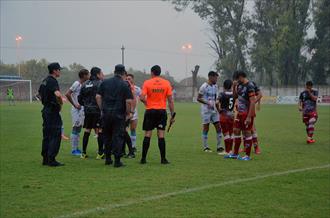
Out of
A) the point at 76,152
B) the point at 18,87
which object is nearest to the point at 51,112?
the point at 76,152

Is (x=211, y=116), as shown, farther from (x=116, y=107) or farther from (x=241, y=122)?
(x=116, y=107)

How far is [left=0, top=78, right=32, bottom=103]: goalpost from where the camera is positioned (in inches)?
2196

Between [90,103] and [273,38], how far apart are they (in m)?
57.3

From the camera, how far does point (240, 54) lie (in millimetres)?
68875

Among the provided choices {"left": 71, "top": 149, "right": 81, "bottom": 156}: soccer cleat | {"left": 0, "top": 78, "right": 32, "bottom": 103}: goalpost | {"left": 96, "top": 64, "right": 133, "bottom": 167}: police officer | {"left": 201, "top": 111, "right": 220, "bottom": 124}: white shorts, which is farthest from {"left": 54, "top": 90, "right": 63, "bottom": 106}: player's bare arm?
{"left": 0, "top": 78, "right": 32, "bottom": 103}: goalpost

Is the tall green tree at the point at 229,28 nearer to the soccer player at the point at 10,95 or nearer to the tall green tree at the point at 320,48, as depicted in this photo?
the tall green tree at the point at 320,48

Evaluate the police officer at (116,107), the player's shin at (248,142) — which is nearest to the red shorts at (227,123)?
the player's shin at (248,142)

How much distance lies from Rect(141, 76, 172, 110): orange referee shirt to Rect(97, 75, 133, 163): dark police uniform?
0.38 metres

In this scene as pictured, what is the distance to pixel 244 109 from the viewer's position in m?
10.6

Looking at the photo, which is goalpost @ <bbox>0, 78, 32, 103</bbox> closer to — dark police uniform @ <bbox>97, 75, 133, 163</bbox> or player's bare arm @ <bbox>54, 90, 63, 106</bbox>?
player's bare arm @ <bbox>54, 90, 63, 106</bbox>

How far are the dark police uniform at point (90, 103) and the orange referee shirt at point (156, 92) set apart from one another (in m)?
1.43

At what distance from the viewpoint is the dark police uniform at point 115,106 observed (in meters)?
9.62

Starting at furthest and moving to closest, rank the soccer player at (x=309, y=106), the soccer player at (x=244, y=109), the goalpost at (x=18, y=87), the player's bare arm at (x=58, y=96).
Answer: the goalpost at (x=18, y=87) < the soccer player at (x=309, y=106) < the soccer player at (x=244, y=109) < the player's bare arm at (x=58, y=96)

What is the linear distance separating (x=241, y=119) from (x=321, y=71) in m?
57.6
